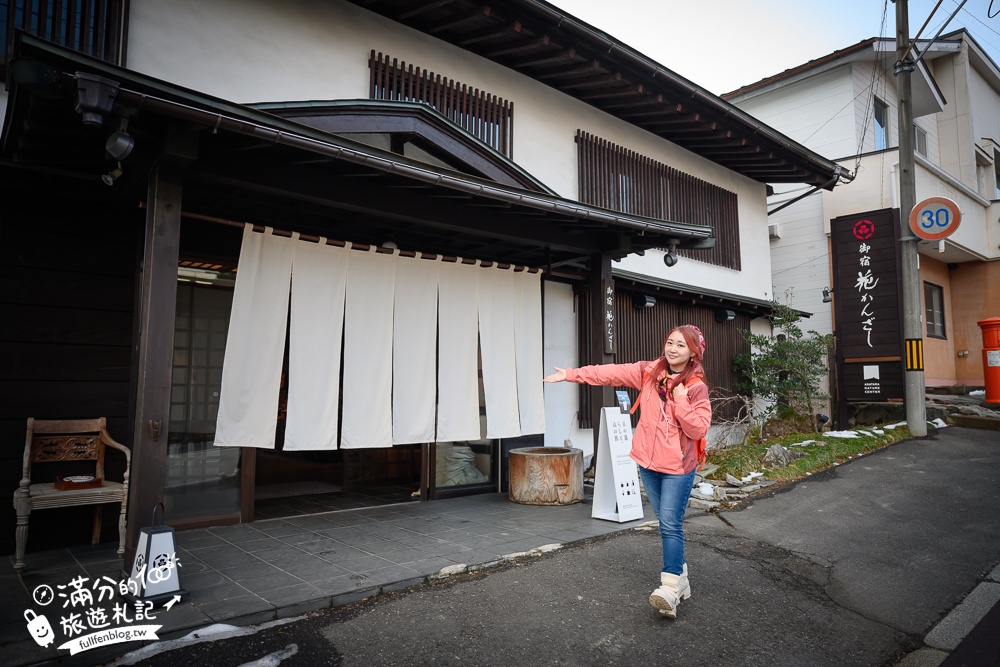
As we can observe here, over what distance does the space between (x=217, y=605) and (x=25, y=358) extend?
320 centimetres

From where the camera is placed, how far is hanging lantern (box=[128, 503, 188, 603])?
398 cm

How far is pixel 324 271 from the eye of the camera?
19.8 ft

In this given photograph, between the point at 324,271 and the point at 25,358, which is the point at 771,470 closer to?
the point at 324,271

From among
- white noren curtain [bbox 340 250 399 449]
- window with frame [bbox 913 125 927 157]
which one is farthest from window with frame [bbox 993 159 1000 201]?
white noren curtain [bbox 340 250 399 449]

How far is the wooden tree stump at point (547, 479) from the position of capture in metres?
7.48

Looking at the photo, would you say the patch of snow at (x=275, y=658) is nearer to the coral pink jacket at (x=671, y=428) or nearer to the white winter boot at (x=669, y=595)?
the white winter boot at (x=669, y=595)

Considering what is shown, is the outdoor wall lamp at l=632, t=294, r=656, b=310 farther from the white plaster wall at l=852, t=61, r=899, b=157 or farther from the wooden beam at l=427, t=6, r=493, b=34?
the white plaster wall at l=852, t=61, r=899, b=157

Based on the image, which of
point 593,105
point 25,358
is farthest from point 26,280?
point 593,105

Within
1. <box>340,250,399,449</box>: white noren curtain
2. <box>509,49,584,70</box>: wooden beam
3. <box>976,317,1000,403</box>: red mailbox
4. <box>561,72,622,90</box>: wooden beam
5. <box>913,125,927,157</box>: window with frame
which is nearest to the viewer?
<box>340,250,399,449</box>: white noren curtain

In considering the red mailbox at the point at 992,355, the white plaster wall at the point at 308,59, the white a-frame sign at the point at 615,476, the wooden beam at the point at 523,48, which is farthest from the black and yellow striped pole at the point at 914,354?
the wooden beam at the point at 523,48

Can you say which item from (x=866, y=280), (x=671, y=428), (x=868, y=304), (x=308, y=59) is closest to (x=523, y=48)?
(x=308, y=59)

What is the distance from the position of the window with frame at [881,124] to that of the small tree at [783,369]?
735cm

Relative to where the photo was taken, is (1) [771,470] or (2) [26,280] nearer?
(2) [26,280]

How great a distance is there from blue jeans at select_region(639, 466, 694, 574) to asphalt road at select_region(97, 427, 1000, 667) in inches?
15.6
